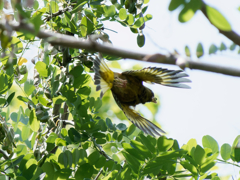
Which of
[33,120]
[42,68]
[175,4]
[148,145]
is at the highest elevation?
[175,4]

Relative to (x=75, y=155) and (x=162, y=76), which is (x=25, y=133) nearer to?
(x=75, y=155)

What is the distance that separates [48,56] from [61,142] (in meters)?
0.37

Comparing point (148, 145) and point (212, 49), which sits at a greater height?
point (212, 49)

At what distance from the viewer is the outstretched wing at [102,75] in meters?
1.39

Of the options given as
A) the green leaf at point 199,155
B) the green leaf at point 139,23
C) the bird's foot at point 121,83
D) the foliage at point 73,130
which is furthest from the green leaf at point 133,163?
the bird's foot at point 121,83

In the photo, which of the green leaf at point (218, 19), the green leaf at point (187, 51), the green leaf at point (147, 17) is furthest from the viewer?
the green leaf at point (147, 17)

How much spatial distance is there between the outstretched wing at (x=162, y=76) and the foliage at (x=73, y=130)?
0.84 ft

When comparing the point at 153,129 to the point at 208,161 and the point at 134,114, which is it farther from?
the point at 208,161

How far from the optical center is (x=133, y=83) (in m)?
1.75

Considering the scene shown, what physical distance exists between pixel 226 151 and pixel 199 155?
16cm

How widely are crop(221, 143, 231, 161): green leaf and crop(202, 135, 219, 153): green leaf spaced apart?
1.0 inches

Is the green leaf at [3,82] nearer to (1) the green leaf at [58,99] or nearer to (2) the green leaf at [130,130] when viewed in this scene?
(1) the green leaf at [58,99]

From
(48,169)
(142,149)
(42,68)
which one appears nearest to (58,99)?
(42,68)

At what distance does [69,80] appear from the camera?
1127 millimetres
